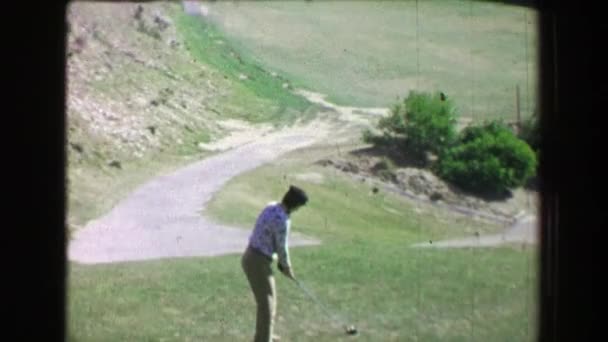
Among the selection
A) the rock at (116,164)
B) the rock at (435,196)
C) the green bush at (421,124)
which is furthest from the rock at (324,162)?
the rock at (116,164)

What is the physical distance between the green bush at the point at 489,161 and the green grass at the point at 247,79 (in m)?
0.88

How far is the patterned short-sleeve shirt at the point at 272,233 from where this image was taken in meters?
4.70

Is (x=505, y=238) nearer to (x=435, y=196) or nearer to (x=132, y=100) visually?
(x=435, y=196)

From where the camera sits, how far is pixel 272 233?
4.71 m

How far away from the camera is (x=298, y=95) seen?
5180 mm

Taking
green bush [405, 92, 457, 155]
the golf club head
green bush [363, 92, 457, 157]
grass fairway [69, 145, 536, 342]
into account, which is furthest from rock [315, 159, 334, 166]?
the golf club head

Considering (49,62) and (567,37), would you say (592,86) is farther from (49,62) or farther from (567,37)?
(49,62)

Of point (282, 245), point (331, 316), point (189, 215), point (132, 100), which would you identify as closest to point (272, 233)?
point (282, 245)

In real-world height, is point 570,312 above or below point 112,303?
below

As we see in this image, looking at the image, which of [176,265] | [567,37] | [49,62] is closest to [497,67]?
[567,37]

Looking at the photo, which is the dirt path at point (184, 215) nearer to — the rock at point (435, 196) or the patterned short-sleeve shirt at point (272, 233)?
the patterned short-sleeve shirt at point (272, 233)

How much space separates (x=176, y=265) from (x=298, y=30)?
1.45 m

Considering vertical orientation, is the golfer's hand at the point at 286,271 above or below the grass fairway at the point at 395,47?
below

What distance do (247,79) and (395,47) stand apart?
0.86m
